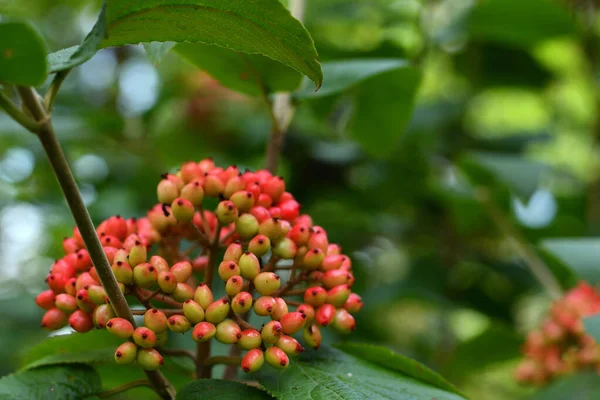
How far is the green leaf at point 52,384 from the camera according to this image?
4.54 feet

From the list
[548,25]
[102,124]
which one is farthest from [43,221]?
[548,25]

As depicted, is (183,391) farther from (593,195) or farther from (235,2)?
(593,195)

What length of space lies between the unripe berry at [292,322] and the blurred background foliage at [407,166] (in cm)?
129

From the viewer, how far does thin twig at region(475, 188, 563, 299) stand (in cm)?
292

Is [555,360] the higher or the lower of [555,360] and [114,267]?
the higher

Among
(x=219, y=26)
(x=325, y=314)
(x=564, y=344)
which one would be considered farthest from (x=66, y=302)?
(x=564, y=344)

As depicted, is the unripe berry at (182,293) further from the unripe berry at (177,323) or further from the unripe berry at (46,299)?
the unripe berry at (46,299)

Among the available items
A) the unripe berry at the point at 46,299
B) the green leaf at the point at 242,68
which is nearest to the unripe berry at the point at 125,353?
the unripe berry at the point at 46,299

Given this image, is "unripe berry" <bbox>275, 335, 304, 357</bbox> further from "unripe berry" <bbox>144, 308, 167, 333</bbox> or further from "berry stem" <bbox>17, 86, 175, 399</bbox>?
"berry stem" <bbox>17, 86, 175, 399</bbox>

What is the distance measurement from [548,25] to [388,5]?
90 centimetres

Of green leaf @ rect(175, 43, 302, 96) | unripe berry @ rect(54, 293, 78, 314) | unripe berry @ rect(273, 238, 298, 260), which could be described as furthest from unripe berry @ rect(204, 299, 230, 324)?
green leaf @ rect(175, 43, 302, 96)

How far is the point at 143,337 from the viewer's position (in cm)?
126

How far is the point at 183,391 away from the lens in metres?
1.36

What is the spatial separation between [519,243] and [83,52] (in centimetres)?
245
